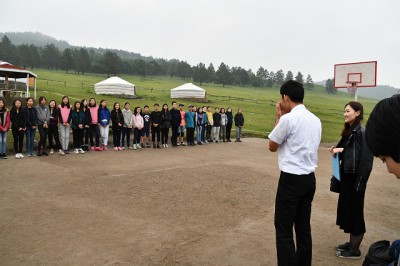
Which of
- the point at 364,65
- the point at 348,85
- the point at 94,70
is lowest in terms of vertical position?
the point at 348,85

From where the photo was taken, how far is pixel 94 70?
94188 millimetres

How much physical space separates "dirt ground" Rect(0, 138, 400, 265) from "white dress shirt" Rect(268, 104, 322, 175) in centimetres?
151

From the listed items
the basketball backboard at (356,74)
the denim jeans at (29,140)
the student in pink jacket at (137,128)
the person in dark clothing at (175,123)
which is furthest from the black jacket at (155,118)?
the basketball backboard at (356,74)

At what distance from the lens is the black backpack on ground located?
4.75ft

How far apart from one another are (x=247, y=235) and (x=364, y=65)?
45.2 ft

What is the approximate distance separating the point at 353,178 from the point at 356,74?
1318 centimetres

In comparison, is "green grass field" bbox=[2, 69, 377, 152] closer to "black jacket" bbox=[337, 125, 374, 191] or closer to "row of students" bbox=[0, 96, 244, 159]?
"row of students" bbox=[0, 96, 244, 159]

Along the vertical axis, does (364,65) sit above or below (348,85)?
above

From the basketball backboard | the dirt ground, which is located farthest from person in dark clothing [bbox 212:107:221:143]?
the dirt ground

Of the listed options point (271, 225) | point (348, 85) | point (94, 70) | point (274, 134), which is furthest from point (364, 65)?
point (94, 70)

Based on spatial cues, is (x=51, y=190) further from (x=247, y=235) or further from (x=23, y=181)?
(x=247, y=235)

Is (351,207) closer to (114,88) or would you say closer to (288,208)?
(288,208)

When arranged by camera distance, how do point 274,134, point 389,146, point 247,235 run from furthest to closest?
point 247,235 → point 274,134 → point 389,146

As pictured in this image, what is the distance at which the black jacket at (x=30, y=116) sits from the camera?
35.6 feet
